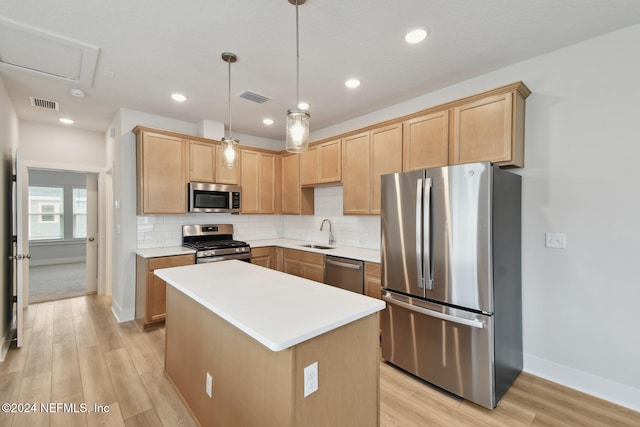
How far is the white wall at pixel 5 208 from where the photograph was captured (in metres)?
2.85

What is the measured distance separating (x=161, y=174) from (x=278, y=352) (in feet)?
10.7

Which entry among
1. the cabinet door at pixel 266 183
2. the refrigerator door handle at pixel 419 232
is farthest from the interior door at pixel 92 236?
the refrigerator door handle at pixel 419 232

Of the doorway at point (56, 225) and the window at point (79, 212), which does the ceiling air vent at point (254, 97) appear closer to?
the doorway at point (56, 225)

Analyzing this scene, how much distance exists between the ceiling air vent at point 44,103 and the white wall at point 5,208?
0.20 m

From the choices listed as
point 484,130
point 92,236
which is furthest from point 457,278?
point 92,236

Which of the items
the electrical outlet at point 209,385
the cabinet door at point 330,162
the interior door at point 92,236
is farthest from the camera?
the interior door at point 92,236

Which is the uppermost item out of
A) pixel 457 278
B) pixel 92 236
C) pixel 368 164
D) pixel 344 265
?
pixel 368 164

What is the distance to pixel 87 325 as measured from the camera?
138 inches

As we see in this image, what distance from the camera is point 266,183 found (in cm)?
475

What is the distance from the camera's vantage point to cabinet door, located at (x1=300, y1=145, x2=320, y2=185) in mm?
4199

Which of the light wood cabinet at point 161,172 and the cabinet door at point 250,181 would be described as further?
the cabinet door at point 250,181

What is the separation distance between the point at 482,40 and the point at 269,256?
3.61 metres

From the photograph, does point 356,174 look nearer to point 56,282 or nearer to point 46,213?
point 56,282

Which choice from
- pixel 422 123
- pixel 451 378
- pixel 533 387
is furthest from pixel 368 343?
pixel 422 123
